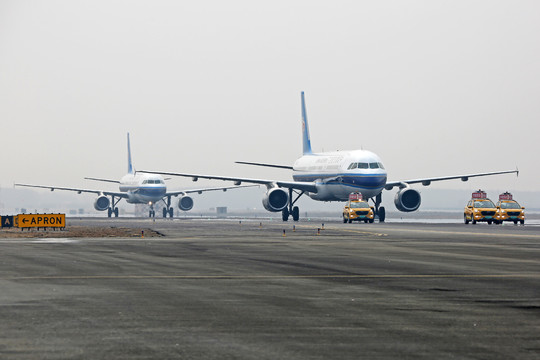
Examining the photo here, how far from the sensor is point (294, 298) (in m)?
15.7

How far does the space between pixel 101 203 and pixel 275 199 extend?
157ft

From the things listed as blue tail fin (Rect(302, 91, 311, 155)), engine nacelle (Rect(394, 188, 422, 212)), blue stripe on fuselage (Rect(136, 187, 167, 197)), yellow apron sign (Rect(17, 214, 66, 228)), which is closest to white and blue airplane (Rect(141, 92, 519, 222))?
engine nacelle (Rect(394, 188, 422, 212))

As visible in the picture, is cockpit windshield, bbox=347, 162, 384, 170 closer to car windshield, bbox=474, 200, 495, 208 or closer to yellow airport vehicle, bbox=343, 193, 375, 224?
yellow airport vehicle, bbox=343, 193, 375, 224

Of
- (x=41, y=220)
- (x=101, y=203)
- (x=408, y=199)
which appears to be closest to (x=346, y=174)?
(x=408, y=199)

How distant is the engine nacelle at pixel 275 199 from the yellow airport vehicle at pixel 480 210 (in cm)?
1609

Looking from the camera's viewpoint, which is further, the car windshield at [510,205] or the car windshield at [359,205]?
the car windshield at [359,205]

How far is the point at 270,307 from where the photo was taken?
562 inches

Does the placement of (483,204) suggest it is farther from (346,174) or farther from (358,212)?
(346,174)

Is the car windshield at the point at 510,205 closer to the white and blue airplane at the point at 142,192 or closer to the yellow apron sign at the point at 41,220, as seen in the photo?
the yellow apron sign at the point at 41,220

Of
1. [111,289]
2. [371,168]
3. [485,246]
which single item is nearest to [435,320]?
[111,289]

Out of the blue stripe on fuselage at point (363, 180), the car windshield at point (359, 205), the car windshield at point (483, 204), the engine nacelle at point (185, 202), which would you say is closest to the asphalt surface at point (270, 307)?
the car windshield at point (483, 204)

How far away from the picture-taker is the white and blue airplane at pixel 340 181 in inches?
2788

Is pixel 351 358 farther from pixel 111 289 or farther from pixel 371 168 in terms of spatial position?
pixel 371 168

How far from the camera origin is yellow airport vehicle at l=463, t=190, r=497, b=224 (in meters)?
64.3
